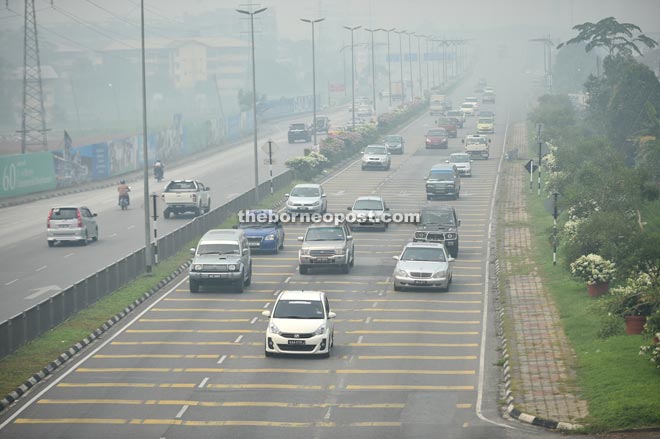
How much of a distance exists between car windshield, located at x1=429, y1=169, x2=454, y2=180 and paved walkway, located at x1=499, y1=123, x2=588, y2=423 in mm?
14247

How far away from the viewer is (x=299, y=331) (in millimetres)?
32094

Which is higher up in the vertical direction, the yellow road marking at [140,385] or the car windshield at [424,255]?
the car windshield at [424,255]

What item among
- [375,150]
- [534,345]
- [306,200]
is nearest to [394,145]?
[375,150]

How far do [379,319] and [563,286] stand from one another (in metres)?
8.39

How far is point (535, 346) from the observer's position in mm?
33438

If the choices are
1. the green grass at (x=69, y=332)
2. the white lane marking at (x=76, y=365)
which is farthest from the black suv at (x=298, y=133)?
the white lane marking at (x=76, y=365)

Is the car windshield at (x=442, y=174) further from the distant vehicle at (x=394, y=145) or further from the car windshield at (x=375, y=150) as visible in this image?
the distant vehicle at (x=394, y=145)

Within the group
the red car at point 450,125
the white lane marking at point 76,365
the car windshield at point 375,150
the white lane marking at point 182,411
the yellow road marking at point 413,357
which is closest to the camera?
the white lane marking at point 182,411

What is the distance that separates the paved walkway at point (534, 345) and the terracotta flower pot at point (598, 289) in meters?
1.37

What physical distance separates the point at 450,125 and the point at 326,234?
73272 millimetres

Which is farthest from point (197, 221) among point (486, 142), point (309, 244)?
point (486, 142)

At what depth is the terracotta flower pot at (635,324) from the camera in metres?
32.1

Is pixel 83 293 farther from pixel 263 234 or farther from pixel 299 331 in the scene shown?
pixel 263 234

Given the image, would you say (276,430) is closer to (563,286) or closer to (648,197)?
(563,286)
